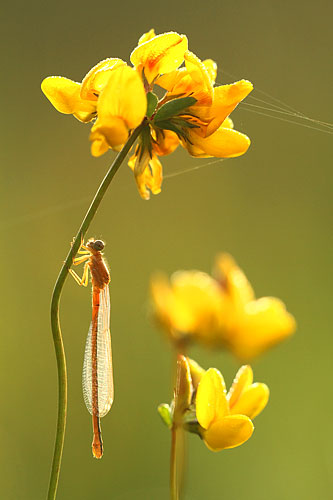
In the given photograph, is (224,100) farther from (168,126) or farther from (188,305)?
(188,305)

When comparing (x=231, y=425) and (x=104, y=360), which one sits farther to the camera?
(x=104, y=360)

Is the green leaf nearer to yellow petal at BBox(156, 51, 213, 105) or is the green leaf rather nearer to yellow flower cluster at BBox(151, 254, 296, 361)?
yellow petal at BBox(156, 51, 213, 105)

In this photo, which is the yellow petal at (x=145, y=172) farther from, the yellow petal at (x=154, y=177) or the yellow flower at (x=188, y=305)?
the yellow flower at (x=188, y=305)

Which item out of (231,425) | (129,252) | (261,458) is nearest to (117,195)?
(129,252)

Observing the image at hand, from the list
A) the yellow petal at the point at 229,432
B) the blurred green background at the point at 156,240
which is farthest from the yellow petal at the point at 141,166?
the blurred green background at the point at 156,240

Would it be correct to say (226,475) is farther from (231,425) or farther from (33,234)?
(231,425)
